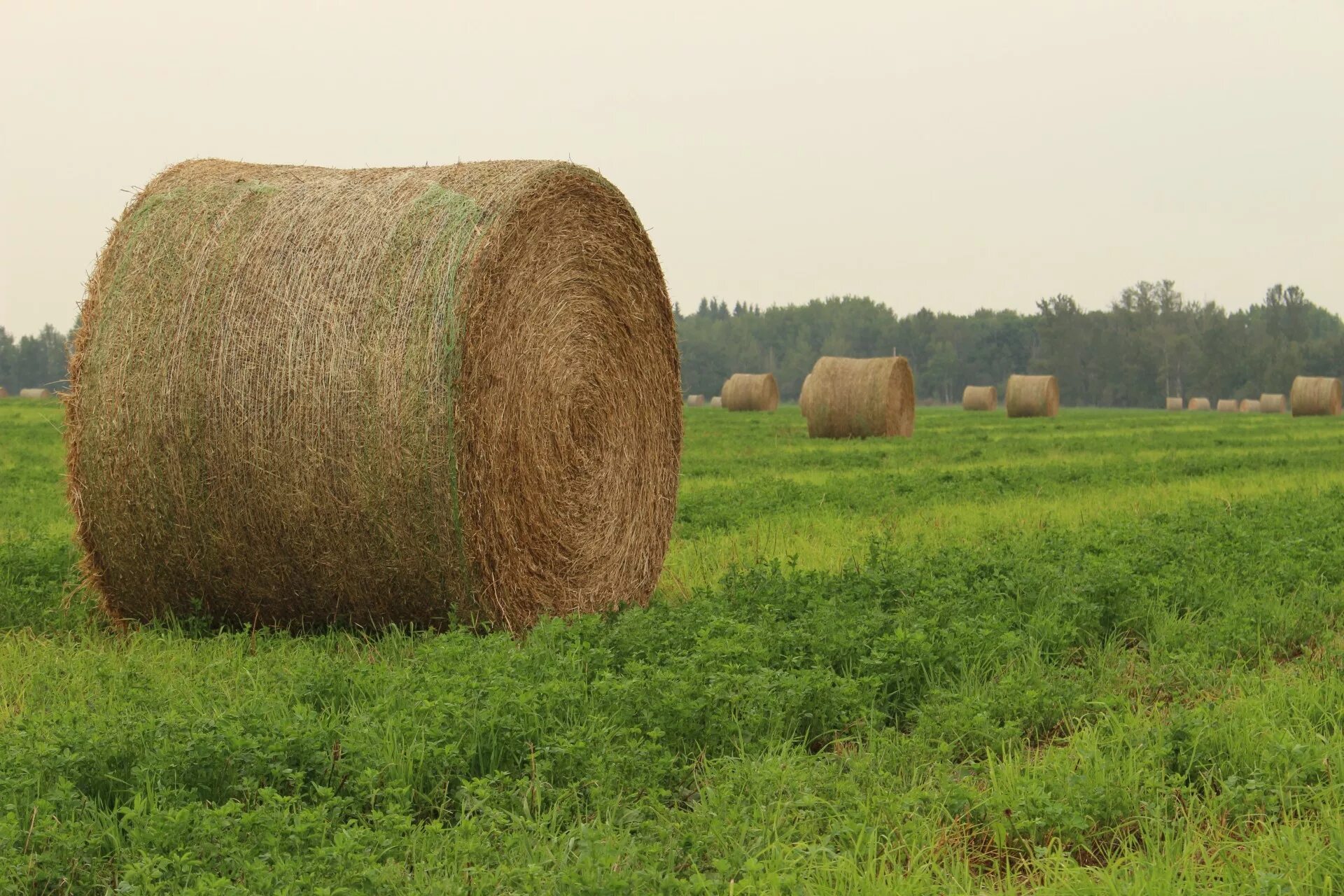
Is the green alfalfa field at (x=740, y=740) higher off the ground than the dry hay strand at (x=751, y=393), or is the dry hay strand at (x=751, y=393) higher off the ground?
the dry hay strand at (x=751, y=393)

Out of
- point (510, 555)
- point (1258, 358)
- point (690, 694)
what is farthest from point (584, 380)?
point (1258, 358)

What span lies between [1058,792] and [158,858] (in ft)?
9.96

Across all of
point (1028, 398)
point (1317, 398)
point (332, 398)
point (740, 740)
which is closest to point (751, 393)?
point (1028, 398)

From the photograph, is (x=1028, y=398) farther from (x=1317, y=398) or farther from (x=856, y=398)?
(x=856, y=398)

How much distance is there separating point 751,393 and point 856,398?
21.5 meters

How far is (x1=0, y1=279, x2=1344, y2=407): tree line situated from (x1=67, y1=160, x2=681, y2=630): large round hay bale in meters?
92.5

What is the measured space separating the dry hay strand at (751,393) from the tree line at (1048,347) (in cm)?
5077

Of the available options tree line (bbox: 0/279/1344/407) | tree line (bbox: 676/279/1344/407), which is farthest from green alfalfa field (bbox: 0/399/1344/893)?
tree line (bbox: 676/279/1344/407)

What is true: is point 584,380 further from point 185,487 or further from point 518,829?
point 518,829

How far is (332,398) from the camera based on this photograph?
24.2 ft

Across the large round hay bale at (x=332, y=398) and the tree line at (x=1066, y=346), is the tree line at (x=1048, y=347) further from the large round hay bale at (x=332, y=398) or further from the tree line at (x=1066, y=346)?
the large round hay bale at (x=332, y=398)

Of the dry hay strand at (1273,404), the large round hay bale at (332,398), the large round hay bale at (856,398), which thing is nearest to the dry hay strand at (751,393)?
the large round hay bale at (856,398)

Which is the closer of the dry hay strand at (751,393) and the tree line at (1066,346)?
the dry hay strand at (751,393)

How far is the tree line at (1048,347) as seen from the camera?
11112 cm
